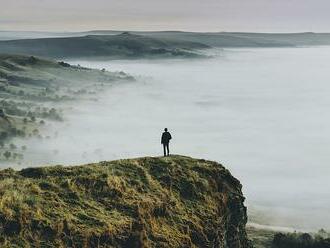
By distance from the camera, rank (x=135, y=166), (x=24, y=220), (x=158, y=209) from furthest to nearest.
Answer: (x=135, y=166), (x=158, y=209), (x=24, y=220)

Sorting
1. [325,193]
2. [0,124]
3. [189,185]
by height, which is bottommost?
[325,193]

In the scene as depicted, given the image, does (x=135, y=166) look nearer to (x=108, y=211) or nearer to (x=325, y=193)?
(x=108, y=211)

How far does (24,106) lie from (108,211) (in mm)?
168785

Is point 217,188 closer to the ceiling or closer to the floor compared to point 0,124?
closer to the floor

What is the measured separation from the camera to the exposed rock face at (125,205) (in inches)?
895

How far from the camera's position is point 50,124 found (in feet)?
557

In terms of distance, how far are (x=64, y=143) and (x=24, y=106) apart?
4366 centimetres

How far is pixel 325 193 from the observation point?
552 ft

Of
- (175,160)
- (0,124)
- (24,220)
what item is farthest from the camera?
(0,124)

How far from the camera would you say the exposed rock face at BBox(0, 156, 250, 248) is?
22734 mm

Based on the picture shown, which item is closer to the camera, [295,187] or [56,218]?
[56,218]

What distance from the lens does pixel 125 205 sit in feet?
85.6

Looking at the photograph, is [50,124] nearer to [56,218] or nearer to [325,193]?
[325,193]

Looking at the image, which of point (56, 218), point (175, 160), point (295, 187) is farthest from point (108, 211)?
point (295, 187)
